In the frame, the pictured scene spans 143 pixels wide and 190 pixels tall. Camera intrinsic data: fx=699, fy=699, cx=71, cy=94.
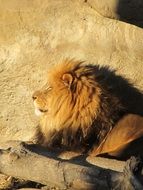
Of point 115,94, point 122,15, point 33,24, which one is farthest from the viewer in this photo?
point 33,24

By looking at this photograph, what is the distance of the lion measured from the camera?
18.8 feet

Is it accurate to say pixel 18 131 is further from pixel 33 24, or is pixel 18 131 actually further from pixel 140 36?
pixel 140 36

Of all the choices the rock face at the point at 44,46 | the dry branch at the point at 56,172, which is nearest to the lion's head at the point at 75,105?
→ the rock face at the point at 44,46

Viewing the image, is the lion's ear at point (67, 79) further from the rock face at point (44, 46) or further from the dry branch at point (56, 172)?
the dry branch at point (56, 172)

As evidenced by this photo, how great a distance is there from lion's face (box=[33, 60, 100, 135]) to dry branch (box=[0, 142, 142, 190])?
554 millimetres

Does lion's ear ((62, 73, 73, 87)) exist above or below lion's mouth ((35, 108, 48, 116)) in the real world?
above

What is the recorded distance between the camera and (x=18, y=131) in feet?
21.7

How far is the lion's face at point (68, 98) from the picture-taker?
18.8 ft

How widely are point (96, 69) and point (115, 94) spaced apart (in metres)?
0.27

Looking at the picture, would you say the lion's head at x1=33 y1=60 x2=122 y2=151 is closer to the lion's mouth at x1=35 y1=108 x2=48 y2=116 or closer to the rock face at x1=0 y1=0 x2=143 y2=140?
the lion's mouth at x1=35 y1=108 x2=48 y2=116

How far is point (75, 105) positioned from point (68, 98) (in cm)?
9

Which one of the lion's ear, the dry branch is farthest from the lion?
the dry branch

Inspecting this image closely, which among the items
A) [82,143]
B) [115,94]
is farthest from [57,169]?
[115,94]

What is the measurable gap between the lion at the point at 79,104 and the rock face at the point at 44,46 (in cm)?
22
